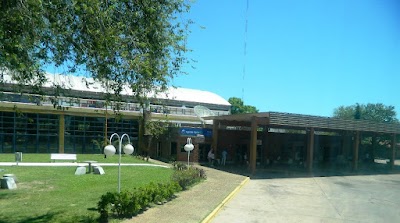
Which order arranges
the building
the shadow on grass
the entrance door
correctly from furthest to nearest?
the entrance door < the building < the shadow on grass

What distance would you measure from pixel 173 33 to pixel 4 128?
97.9 feet

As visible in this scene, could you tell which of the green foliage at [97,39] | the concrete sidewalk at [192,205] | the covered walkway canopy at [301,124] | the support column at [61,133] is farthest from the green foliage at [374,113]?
the green foliage at [97,39]

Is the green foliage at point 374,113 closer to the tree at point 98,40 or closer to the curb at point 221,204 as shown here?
the curb at point 221,204

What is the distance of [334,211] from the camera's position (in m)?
14.0

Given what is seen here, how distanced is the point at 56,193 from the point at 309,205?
9827 millimetres

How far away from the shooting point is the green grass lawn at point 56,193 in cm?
1145

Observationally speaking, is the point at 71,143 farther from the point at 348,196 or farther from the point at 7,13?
the point at 7,13

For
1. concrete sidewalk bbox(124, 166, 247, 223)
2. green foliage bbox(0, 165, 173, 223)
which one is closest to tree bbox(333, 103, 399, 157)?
concrete sidewalk bbox(124, 166, 247, 223)

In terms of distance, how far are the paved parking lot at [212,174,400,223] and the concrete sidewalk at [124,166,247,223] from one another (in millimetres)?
518

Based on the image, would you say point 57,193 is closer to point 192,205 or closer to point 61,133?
point 192,205

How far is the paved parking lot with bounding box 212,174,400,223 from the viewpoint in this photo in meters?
12.8

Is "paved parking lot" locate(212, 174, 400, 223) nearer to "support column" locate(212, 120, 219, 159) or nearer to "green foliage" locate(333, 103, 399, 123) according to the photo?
"support column" locate(212, 120, 219, 159)

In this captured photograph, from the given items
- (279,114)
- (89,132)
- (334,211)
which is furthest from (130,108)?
(334,211)

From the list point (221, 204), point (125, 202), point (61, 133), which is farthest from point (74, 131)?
point (125, 202)
